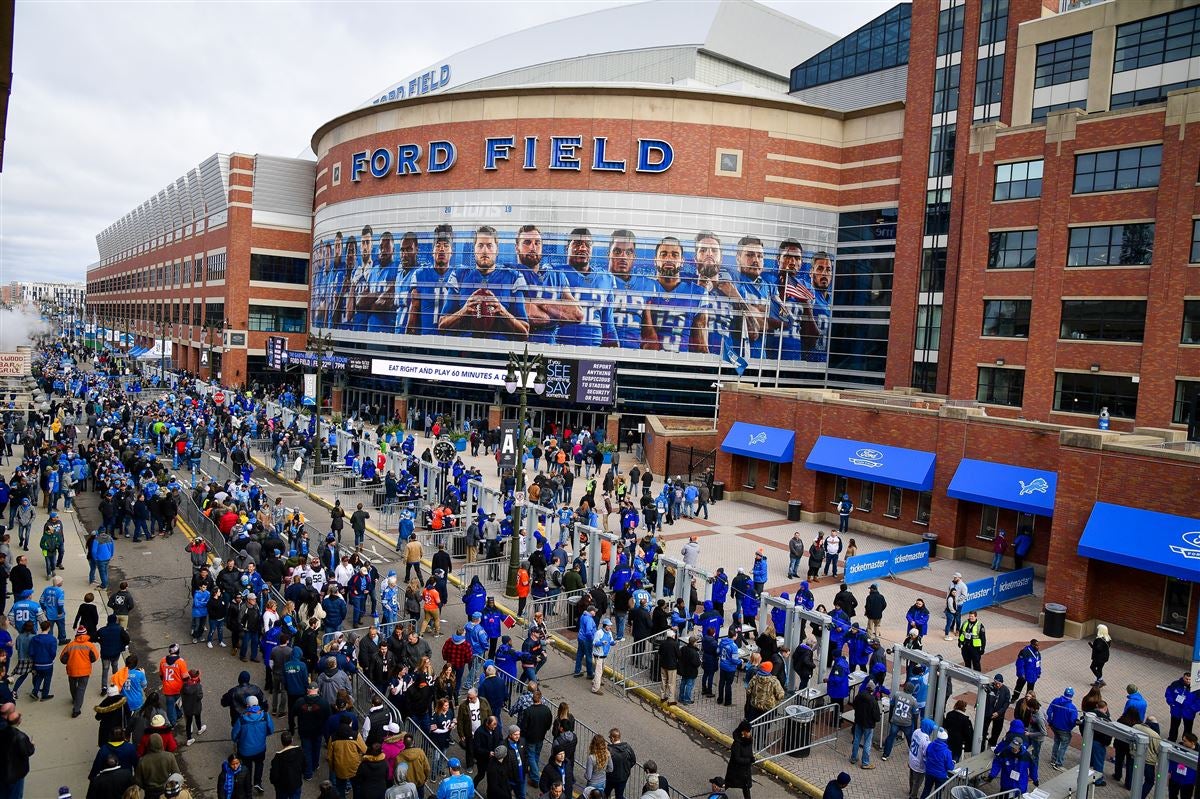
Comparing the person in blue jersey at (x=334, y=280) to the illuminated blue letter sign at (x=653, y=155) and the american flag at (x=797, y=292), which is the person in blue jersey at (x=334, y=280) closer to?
the illuminated blue letter sign at (x=653, y=155)

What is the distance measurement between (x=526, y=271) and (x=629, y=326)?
762 centimetres

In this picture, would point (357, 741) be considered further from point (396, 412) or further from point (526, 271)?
point (396, 412)

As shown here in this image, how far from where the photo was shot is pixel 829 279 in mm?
56438

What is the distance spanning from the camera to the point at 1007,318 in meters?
37.0

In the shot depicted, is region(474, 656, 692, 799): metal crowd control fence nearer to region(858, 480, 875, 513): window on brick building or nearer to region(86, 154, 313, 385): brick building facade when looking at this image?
region(858, 480, 875, 513): window on brick building

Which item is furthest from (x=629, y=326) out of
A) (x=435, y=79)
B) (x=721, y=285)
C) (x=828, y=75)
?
(x=435, y=79)

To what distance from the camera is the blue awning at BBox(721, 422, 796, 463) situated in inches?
1364

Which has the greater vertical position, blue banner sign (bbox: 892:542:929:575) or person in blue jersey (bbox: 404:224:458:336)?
person in blue jersey (bbox: 404:224:458:336)

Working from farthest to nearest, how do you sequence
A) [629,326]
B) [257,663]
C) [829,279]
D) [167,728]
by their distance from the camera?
1. [829,279]
2. [629,326]
3. [257,663]
4. [167,728]

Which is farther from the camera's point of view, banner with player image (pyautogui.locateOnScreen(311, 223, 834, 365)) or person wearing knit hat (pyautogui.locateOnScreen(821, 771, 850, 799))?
banner with player image (pyautogui.locateOnScreen(311, 223, 834, 365))

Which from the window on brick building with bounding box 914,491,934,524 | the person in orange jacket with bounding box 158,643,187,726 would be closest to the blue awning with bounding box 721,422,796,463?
the window on brick building with bounding box 914,491,934,524

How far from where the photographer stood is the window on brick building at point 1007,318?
119ft

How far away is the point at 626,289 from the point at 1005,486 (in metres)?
29.8

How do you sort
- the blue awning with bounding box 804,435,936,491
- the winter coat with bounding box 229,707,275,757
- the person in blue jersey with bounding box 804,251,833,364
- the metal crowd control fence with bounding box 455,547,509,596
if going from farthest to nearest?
the person in blue jersey with bounding box 804,251,833,364
the blue awning with bounding box 804,435,936,491
the metal crowd control fence with bounding box 455,547,509,596
the winter coat with bounding box 229,707,275,757
